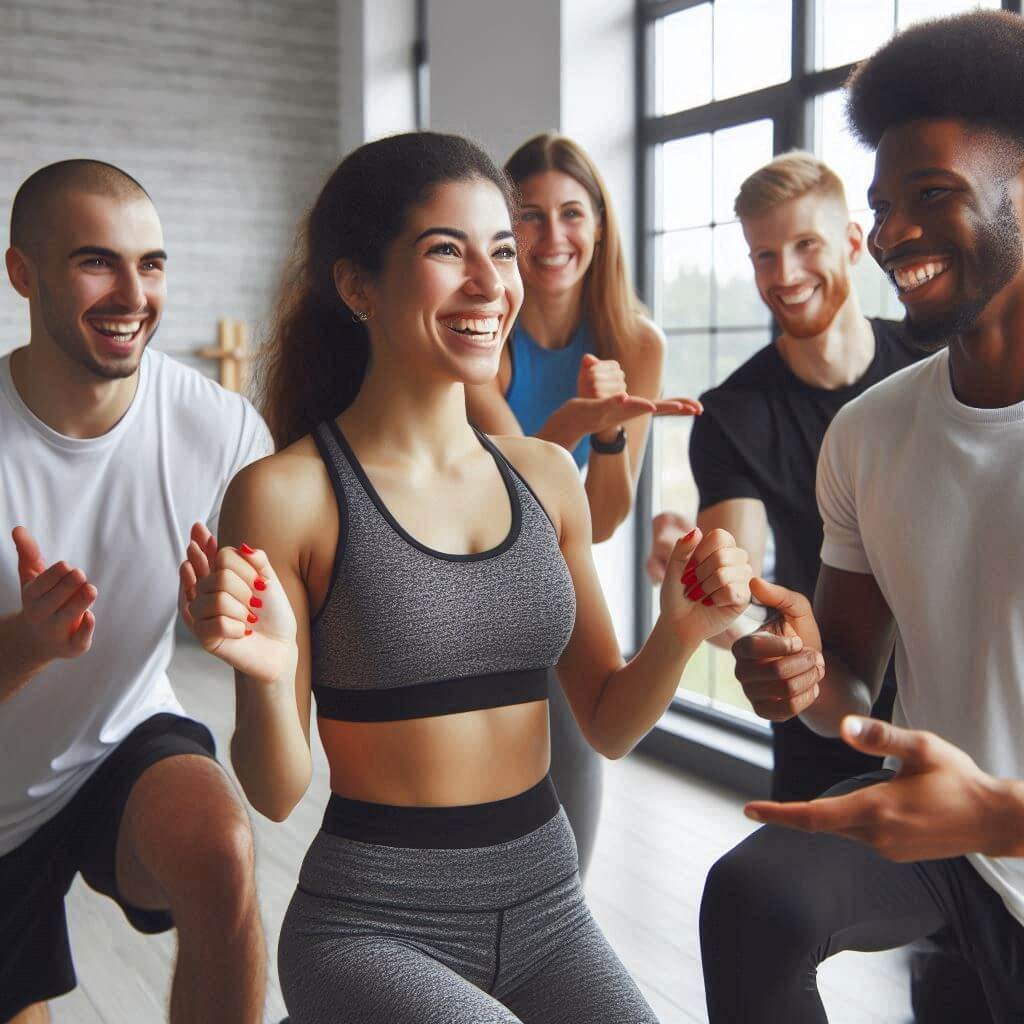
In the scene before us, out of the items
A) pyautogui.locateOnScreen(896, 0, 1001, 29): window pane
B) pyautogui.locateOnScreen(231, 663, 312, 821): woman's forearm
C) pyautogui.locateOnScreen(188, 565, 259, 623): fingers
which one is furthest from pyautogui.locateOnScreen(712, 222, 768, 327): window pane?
pyautogui.locateOnScreen(188, 565, 259, 623): fingers

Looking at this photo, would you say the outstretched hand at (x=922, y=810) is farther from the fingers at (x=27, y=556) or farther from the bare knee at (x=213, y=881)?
the fingers at (x=27, y=556)

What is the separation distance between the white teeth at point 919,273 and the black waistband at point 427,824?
0.77 m

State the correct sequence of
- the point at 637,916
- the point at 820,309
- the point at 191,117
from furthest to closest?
the point at 191,117, the point at 637,916, the point at 820,309

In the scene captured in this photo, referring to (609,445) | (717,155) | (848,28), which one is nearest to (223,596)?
(609,445)

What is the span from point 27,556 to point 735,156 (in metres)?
2.95

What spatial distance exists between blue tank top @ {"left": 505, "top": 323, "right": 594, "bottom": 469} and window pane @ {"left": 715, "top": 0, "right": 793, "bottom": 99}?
170 centimetres

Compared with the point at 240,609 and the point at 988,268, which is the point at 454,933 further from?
the point at 988,268

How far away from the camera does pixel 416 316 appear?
149 centimetres

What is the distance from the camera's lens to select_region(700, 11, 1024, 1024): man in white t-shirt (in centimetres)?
139

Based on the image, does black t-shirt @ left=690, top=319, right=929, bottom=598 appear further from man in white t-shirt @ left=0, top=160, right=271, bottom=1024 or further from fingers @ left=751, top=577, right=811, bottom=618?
man in white t-shirt @ left=0, top=160, right=271, bottom=1024

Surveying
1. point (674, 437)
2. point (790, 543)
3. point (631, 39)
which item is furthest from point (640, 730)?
point (631, 39)

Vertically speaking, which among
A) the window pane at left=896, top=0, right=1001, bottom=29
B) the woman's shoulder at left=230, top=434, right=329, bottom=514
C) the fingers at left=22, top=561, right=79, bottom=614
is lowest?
the fingers at left=22, top=561, right=79, bottom=614

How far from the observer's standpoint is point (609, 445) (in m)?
2.43

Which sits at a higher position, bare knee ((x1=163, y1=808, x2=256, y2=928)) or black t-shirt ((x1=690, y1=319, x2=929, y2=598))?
black t-shirt ((x1=690, y1=319, x2=929, y2=598))
